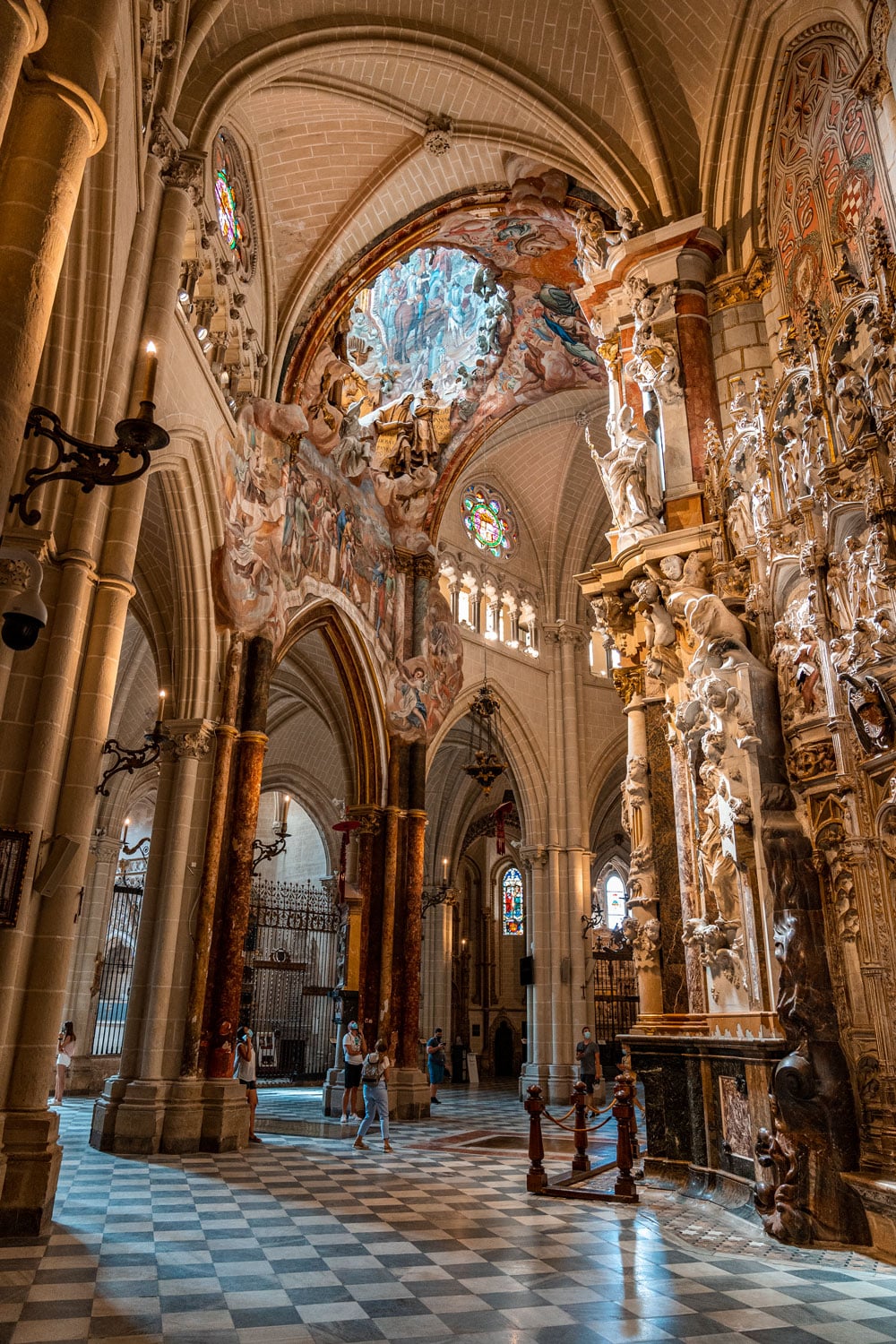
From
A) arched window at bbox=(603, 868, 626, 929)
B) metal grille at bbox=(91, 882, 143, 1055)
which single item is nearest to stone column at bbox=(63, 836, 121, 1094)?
metal grille at bbox=(91, 882, 143, 1055)

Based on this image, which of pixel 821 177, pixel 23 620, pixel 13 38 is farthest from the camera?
pixel 821 177

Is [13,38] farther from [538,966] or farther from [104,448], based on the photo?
[538,966]

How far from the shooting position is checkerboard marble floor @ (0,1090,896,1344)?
4.50 m

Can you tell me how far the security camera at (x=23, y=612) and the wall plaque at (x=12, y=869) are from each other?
2000mm

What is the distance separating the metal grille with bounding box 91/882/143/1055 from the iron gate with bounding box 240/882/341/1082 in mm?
2840

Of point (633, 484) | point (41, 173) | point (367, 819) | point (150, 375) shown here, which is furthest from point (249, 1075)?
point (41, 173)

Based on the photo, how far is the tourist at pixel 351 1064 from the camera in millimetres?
A: 13312

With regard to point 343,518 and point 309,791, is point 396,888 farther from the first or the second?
point 309,791

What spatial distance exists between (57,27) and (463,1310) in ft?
23.8

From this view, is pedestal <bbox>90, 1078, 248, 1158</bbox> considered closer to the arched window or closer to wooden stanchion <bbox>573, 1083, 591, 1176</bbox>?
wooden stanchion <bbox>573, 1083, 591, 1176</bbox>

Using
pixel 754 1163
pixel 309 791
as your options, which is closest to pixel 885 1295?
pixel 754 1163

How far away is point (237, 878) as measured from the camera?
11953 millimetres

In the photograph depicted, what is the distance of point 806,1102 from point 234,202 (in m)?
12.6

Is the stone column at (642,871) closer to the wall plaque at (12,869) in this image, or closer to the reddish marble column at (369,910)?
the wall plaque at (12,869)
